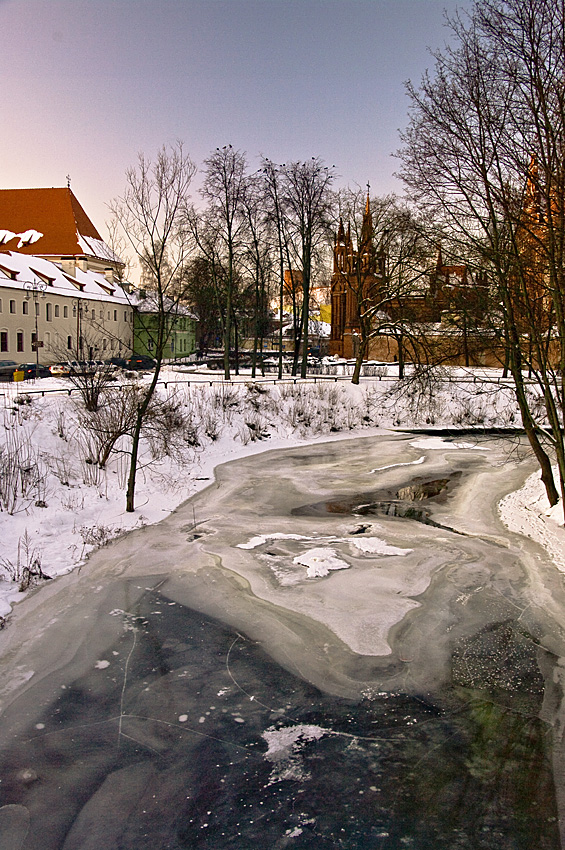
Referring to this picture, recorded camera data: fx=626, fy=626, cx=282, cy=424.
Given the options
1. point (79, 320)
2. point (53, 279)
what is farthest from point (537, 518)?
point (53, 279)

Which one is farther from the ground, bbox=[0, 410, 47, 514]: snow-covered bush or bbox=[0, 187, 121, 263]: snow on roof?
bbox=[0, 187, 121, 263]: snow on roof

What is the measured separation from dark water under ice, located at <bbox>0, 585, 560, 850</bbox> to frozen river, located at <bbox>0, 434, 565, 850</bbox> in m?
0.02

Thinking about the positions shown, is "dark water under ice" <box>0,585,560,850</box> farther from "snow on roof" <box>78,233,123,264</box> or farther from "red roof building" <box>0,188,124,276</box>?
"snow on roof" <box>78,233,123,264</box>

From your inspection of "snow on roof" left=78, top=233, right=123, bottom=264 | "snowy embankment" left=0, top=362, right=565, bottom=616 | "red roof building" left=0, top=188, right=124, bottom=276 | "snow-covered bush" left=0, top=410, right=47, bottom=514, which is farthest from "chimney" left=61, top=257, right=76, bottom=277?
"snow-covered bush" left=0, top=410, right=47, bottom=514

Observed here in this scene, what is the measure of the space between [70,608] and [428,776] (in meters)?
5.20

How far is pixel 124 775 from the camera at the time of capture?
16.4 ft

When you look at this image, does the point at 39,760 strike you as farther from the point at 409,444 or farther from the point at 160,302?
the point at 409,444

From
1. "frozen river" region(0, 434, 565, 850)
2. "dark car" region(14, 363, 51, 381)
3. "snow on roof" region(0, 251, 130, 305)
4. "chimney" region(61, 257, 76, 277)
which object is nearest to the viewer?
"frozen river" region(0, 434, 565, 850)

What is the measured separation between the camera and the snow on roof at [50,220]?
61344mm

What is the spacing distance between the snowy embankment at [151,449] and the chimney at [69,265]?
37210mm

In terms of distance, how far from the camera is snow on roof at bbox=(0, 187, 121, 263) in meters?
61.3

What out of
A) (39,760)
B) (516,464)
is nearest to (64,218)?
(516,464)

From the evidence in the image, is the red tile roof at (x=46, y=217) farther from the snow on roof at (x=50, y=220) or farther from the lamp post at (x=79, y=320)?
the lamp post at (x=79, y=320)

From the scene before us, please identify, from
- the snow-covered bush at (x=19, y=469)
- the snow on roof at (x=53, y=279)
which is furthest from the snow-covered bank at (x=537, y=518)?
the snow on roof at (x=53, y=279)
